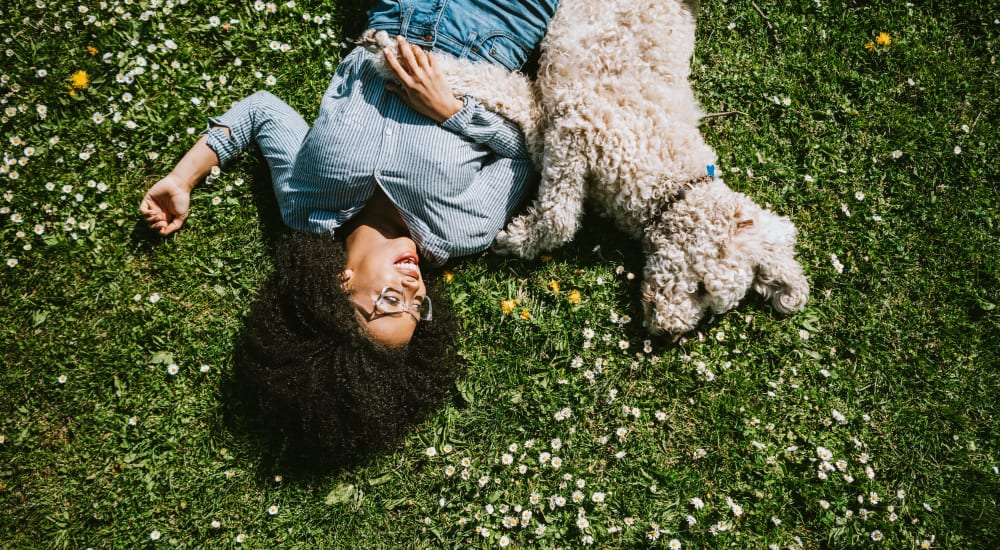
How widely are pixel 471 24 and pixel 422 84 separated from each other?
23.7 inches

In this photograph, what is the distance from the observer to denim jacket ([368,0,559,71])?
11.7ft

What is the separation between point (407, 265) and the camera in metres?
3.22

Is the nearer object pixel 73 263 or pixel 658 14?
pixel 658 14

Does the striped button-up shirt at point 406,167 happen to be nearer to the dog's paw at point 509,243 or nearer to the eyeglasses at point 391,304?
the dog's paw at point 509,243

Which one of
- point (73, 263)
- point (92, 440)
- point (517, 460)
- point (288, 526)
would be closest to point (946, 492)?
point (517, 460)

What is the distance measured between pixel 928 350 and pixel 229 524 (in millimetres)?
4563

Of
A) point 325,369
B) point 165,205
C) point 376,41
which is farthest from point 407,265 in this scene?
point 165,205

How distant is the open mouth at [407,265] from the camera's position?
3197 mm

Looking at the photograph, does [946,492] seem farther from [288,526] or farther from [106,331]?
[106,331]

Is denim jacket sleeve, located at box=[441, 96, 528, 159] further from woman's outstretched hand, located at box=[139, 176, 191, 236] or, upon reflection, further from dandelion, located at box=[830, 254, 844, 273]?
dandelion, located at box=[830, 254, 844, 273]

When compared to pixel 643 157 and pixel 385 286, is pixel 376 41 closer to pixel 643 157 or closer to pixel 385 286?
pixel 385 286

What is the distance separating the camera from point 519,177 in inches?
142

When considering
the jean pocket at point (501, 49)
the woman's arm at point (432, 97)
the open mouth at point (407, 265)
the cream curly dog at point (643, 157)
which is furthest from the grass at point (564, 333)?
the jean pocket at point (501, 49)

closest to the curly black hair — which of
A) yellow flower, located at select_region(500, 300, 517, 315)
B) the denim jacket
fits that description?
yellow flower, located at select_region(500, 300, 517, 315)
